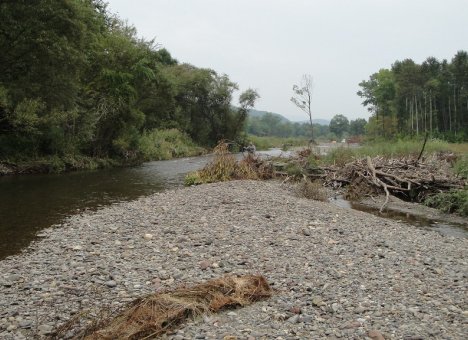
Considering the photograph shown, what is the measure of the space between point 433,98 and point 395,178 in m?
57.4

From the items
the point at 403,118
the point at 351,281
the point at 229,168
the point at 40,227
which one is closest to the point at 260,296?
the point at 351,281

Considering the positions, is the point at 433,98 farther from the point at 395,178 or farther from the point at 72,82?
the point at 72,82

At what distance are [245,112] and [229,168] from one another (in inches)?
1503

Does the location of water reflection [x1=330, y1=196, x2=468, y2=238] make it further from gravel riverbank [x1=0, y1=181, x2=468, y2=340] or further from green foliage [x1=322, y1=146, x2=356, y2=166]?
green foliage [x1=322, y1=146, x2=356, y2=166]

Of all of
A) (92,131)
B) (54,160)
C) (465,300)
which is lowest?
(465,300)

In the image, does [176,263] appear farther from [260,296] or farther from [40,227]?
[40,227]

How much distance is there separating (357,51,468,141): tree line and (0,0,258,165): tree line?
42.4m

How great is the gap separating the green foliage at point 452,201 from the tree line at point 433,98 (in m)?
50.2

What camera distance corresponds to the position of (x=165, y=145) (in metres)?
38.1

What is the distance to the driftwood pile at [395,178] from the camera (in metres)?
15.8

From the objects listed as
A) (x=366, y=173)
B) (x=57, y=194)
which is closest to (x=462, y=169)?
(x=366, y=173)

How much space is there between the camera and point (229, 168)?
19844 millimetres

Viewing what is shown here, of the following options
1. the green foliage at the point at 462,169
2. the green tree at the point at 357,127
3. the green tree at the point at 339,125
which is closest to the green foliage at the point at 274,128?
the green tree at the point at 339,125

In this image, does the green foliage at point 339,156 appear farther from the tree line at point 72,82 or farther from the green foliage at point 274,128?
the green foliage at point 274,128
